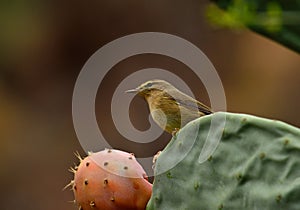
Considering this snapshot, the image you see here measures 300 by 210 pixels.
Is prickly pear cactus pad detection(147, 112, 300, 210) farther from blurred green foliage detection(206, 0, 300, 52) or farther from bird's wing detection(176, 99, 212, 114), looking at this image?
bird's wing detection(176, 99, 212, 114)

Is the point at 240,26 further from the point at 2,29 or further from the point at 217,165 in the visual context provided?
the point at 2,29

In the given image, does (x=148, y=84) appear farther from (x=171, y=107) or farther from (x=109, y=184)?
(x=109, y=184)

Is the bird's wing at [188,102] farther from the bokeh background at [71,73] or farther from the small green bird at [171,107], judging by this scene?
the bokeh background at [71,73]

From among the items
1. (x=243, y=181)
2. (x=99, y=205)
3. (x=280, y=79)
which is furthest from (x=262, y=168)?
(x=280, y=79)

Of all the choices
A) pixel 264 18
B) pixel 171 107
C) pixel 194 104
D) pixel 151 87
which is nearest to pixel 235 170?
pixel 264 18

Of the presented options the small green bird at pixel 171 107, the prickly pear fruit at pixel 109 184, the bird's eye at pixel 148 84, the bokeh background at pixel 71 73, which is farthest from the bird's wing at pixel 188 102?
the bokeh background at pixel 71 73

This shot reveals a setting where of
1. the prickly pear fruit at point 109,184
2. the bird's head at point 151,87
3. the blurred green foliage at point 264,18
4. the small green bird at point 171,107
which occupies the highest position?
the blurred green foliage at point 264,18
